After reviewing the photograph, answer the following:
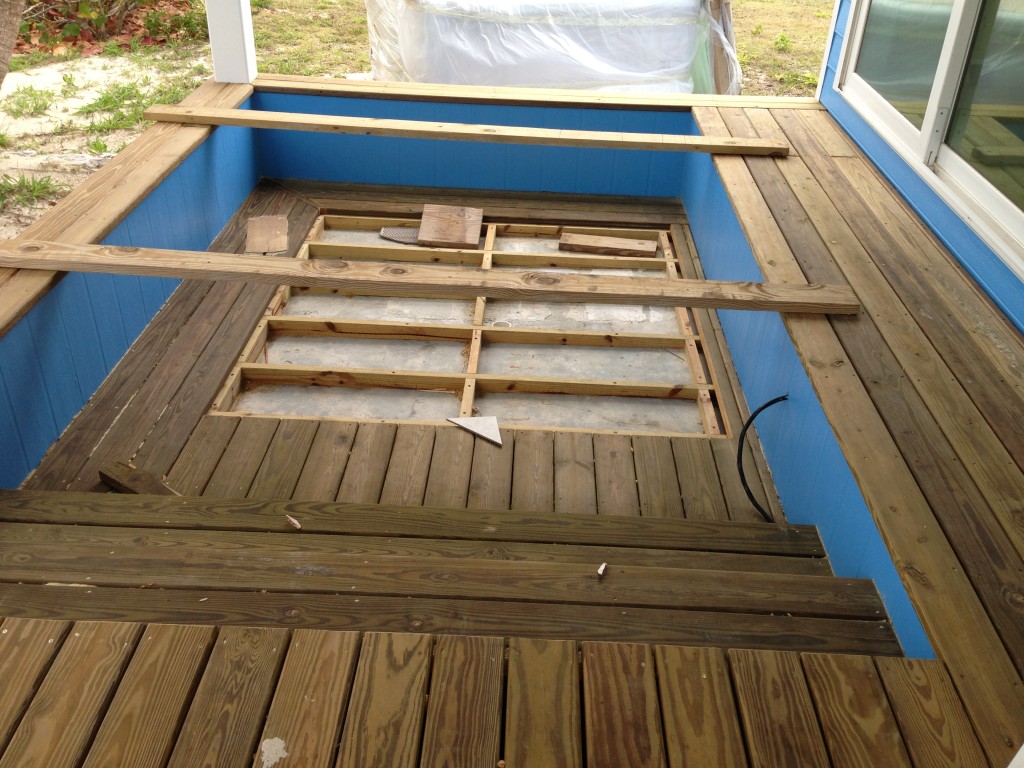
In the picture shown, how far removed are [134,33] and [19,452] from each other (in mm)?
7138

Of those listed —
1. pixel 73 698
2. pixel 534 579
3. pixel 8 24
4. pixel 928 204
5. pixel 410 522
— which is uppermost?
pixel 8 24

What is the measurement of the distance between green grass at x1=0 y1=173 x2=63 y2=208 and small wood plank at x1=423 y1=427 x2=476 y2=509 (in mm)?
3275

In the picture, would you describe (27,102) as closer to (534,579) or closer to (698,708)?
(534,579)

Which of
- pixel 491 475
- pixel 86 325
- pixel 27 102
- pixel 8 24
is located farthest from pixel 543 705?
pixel 27 102

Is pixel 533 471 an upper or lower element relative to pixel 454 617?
lower

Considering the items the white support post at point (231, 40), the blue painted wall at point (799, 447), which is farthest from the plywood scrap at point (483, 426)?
the white support post at point (231, 40)

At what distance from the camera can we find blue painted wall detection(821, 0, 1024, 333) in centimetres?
271

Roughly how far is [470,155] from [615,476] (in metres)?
2.78

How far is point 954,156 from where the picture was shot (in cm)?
325

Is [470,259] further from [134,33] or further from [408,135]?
[134,33]

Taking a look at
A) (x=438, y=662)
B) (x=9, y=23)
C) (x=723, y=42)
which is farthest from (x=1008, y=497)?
(x=723, y=42)

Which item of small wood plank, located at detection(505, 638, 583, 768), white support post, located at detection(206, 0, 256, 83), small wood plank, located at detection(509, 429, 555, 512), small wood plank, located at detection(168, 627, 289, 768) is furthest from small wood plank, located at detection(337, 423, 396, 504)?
white support post, located at detection(206, 0, 256, 83)

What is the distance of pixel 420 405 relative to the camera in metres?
3.25

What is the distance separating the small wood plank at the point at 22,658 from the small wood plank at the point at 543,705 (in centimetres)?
81
